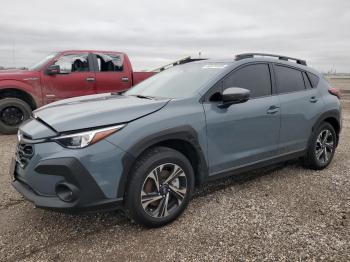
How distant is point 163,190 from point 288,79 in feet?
8.03

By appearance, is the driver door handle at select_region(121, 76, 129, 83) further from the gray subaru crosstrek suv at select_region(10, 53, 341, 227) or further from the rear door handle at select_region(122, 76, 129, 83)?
the gray subaru crosstrek suv at select_region(10, 53, 341, 227)

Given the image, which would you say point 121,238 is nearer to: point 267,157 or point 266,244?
point 266,244

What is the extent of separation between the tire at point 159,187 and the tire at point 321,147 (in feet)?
7.50

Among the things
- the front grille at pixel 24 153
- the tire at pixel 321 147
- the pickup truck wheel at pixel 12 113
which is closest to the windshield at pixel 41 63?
the pickup truck wheel at pixel 12 113

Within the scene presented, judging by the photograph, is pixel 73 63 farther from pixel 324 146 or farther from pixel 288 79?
pixel 324 146

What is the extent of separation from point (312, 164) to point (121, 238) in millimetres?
3137

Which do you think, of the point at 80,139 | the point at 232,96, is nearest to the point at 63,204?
the point at 80,139

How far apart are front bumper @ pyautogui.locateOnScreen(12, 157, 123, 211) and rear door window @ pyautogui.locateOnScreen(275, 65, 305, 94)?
2.73 meters

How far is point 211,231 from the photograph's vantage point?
317cm

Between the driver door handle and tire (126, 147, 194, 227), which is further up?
the driver door handle

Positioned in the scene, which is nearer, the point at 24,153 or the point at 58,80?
the point at 24,153

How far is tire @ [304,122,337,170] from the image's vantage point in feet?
15.8

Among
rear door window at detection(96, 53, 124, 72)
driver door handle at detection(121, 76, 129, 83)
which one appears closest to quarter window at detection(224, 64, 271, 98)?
driver door handle at detection(121, 76, 129, 83)

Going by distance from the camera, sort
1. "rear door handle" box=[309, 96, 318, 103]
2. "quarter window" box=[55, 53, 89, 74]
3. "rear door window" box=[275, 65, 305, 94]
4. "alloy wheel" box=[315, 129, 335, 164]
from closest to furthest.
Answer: "rear door window" box=[275, 65, 305, 94] → "rear door handle" box=[309, 96, 318, 103] → "alloy wheel" box=[315, 129, 335, 164] → "quarter window" box=[55, 53, 89, 74]
